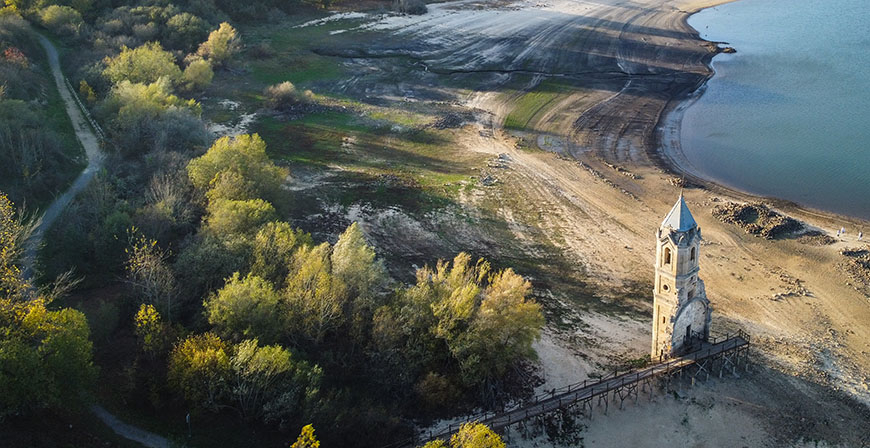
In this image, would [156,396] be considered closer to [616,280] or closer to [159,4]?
[616,280]

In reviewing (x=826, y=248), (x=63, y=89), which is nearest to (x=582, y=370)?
(x=826, y=248)

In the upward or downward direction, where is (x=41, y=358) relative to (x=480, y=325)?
upward

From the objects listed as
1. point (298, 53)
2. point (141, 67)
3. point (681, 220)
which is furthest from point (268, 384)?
point (298, 53)

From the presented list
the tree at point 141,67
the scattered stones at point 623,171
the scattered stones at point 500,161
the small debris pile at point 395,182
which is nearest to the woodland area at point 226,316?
the small debris pile at point 395,182

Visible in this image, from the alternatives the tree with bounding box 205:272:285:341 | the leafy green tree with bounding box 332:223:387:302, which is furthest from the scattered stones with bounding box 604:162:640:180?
the tree with bounding box 205:272:285:341

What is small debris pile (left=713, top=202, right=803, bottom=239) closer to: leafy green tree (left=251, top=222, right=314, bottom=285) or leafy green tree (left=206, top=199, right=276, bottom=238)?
leafy green tree (left=251, top=222, right=314, bottom=285)

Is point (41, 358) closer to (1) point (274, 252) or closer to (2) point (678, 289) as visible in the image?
(1) point (274, 252)
